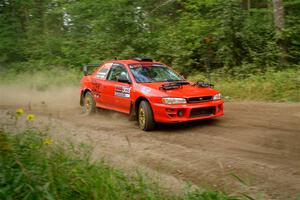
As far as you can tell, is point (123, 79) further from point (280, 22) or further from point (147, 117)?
point (280, 22)

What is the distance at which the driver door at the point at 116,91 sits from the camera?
9.38m

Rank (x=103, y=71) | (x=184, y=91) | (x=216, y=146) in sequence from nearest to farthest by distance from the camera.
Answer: (x=216, y=146) → (x=184, y=91) → (x=103, y=71)

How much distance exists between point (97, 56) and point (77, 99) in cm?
646

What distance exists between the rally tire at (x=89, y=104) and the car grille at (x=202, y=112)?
372 cm

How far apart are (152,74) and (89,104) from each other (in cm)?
262

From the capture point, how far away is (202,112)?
27.8 ft

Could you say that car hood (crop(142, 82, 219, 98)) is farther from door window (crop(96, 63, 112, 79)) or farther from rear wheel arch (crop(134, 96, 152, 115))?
door window (crop(96, 63, 112, 79))

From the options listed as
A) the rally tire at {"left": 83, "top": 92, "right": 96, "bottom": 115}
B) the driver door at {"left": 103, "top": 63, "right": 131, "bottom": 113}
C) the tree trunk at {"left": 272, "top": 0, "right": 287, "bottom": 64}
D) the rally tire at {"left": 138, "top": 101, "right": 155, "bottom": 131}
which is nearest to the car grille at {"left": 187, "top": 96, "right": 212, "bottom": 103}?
the rally tire at {"left": 138, "top": 101, "right": 155, "bottom": 131}

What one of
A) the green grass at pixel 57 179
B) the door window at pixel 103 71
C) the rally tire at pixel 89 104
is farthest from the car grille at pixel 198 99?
the rally tire at pixel 89 104

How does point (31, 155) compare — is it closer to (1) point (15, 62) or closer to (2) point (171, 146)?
(2) point (171, 146)

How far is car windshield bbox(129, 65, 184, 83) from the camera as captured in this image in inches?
367

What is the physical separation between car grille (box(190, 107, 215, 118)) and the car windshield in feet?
4.62

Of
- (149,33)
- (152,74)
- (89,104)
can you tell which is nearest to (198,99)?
(152,74)

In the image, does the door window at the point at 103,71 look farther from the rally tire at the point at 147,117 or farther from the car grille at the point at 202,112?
the car grille at the point at 202,112
